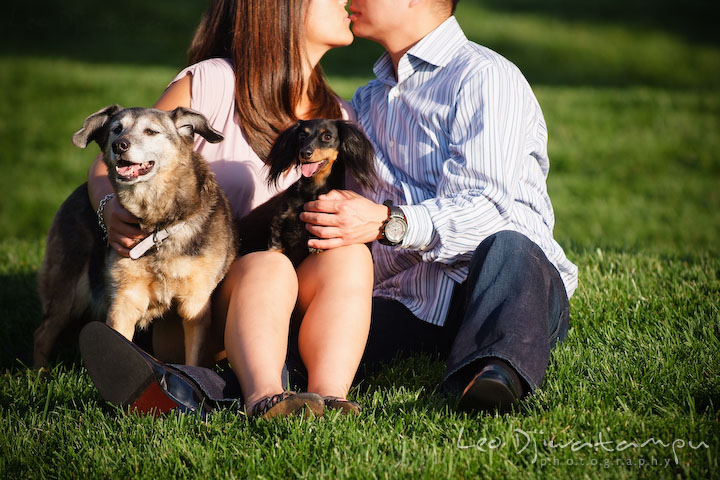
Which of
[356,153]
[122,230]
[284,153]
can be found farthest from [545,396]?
[122,230]

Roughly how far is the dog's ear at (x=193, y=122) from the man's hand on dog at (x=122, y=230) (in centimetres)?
48

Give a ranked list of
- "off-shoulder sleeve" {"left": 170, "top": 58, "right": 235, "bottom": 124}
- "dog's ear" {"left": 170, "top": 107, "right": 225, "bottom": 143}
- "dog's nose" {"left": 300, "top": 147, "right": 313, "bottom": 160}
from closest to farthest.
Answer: "dog's nose" {"left": 300, "top": 147, "right": 313, "bottom": 160} < "dog's ear" {"left": 170, "top": 107, "right": 225, "bottom": 143} < "off-shoulder sleeve" {"left": 170, "top": 58, "right": 235, "bottom": 124}

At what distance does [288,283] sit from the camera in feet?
10.1

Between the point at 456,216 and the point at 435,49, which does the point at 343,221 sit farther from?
the point at 435,49

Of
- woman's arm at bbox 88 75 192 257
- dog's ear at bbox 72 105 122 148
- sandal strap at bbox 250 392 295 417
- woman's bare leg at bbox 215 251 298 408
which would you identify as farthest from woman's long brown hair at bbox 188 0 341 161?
sandal strap at bbox 250 392 295 417

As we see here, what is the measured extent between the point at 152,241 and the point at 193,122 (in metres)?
0.62

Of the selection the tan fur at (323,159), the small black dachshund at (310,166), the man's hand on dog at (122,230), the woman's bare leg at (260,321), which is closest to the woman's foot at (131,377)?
the woman's bare leg at (260,321)

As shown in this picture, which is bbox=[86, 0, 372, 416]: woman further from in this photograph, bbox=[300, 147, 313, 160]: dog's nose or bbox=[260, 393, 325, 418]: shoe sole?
bbox=[300, 147, 313, 160]: dog's nose

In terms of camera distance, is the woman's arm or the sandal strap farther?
the woman's arm

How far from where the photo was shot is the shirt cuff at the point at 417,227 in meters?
3.12

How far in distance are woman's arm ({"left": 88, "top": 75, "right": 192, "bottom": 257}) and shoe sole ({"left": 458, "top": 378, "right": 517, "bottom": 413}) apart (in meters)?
1.70

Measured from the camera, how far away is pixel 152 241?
130 inches

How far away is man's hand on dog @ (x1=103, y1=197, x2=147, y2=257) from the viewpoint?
3316mm

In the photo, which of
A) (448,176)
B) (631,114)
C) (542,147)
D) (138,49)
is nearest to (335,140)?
(448,176)
